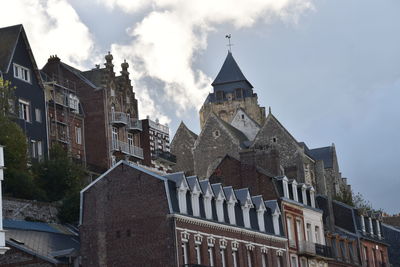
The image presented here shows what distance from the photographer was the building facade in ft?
251

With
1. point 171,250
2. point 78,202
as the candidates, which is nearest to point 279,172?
point 78,202

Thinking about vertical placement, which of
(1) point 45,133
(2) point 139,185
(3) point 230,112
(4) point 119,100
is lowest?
(2) point 139,185

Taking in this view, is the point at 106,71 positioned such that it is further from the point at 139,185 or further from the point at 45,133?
the point at 139,185

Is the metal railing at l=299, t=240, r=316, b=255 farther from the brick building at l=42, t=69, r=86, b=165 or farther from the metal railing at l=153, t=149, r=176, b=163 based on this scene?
the metal railing at l=153, t=149, r=176, b=163

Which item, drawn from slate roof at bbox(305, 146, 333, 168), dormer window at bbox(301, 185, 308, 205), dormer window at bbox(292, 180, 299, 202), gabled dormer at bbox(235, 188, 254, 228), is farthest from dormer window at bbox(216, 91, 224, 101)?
gabled dormer at bbox(235, 188, 254, 228)

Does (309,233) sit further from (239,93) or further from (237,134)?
(239,93)

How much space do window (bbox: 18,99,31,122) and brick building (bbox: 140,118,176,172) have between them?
16703 mm

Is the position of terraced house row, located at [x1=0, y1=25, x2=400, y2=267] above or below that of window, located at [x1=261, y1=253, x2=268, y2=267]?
above

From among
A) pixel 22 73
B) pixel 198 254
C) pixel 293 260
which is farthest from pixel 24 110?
pixel 198 254

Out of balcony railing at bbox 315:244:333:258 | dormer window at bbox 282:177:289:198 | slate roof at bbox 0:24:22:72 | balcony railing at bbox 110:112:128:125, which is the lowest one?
balcony railing at bbox 315:244:333:258

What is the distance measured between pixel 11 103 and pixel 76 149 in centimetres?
1129

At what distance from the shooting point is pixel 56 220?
64062mm

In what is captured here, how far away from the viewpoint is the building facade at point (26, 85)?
3009 inches

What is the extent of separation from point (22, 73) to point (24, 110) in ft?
9.41
